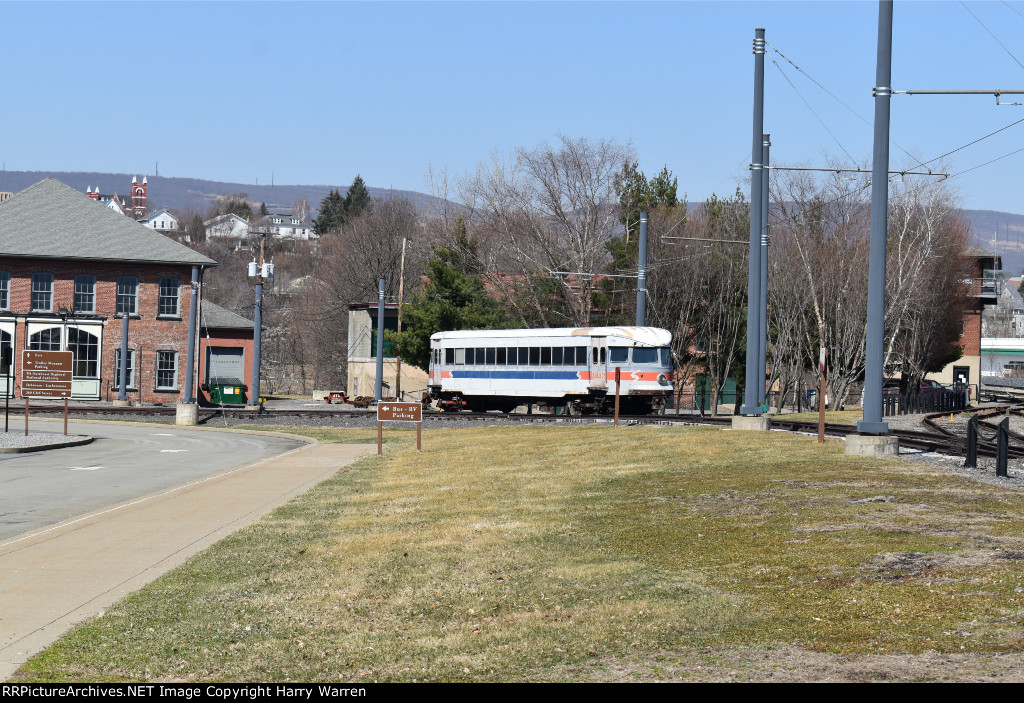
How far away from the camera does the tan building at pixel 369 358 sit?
74.3 metres

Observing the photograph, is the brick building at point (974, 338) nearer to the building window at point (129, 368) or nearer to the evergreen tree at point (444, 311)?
the evergreen tree at point (444, 311)

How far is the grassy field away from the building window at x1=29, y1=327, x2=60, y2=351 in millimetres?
47369

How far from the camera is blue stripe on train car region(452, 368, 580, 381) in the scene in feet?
148

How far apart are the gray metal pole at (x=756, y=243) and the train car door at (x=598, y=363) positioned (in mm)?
13642

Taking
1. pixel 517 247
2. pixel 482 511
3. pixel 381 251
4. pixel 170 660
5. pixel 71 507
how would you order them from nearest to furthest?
pixel 170 660
pixel 482 511
pixel 71 507
pixel 517 247
pixel 381 251

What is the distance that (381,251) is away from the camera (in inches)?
4087

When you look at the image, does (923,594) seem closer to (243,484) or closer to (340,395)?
(243,484)

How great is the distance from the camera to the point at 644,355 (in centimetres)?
4384

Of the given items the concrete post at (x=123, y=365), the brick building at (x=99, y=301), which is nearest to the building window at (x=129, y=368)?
the brick building at (x=99, y=301)

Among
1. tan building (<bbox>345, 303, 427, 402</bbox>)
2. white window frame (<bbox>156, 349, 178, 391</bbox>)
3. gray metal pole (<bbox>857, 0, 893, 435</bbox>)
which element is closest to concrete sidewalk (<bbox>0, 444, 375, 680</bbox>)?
gray metal pole (<bbox>857, 0, 893, 435</bbox>)

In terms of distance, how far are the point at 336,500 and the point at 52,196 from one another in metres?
54.6

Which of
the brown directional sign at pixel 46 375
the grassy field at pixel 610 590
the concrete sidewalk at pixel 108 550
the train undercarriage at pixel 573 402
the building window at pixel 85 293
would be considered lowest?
the concrete sidewalk at pixel 108 550
